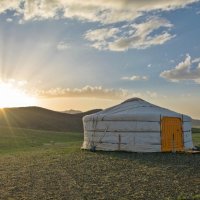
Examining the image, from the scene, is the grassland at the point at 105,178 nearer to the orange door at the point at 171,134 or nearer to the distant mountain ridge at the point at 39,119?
the orange door at the point at 171,134

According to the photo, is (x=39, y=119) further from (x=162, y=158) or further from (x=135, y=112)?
(x=162, y=158)

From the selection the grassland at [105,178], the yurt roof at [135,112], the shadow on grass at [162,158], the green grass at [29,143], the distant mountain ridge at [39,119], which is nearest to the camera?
the grassland at [105,178]

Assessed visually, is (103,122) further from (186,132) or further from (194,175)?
(194,175)

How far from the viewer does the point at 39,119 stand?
82.2 meters

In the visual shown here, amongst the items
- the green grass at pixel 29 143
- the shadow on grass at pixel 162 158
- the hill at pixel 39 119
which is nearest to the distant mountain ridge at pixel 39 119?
the hill at pixel 39 119

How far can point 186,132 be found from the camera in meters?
21.3

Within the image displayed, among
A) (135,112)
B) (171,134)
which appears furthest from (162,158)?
(135,112)

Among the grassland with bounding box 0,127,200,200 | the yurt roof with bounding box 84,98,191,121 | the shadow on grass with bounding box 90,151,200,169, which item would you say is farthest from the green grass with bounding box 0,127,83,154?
the grassland with bounding box 0,127,200,200

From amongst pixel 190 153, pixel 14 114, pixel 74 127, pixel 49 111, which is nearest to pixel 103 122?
pixel 190 153

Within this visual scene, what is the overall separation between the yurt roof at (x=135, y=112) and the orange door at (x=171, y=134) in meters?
0.32

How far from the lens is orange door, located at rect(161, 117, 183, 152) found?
19438 mm

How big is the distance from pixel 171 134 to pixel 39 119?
212 feet

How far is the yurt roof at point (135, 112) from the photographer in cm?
1936

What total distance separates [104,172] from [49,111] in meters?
83.1
